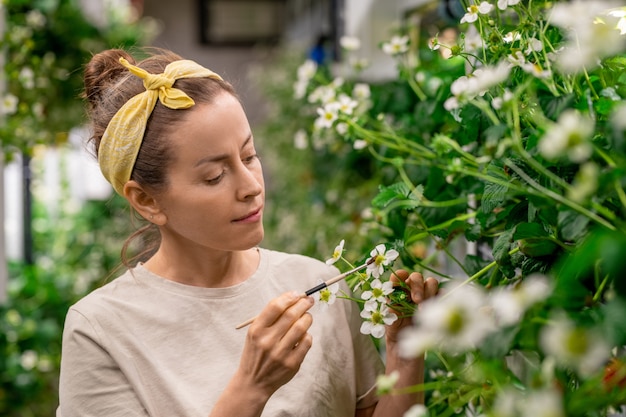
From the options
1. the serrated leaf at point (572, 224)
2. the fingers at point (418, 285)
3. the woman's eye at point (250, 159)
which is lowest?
the fingers at point (418, 285)

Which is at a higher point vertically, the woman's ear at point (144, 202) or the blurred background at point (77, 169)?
the woman's ear at point (144, 202)

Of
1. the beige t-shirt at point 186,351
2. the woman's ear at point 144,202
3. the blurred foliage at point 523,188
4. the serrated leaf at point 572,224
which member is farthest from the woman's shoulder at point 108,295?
the serrated leaf at point 572,224

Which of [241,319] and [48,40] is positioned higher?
[241,319]

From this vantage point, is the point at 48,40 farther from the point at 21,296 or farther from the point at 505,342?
the point at 505,342

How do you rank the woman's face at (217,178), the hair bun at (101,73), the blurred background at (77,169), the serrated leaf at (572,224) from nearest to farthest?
the serrated leaf at (572,224)
the woman's face at (217,178)
the hair bun at (101,73)
the blurred background at (77,169)

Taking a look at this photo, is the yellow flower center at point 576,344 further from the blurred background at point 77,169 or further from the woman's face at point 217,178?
the blurred background at point 77,169

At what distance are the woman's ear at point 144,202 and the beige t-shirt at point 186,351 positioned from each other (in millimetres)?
100

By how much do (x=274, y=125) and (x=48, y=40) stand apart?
1.05 metres

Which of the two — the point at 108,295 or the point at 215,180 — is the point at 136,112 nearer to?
the point at 215,180

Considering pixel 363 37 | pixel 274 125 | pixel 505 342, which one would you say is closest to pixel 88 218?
pixel 274 125

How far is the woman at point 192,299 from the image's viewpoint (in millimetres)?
1009

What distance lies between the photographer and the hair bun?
1133 millimetres

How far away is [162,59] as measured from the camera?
3.74 ft

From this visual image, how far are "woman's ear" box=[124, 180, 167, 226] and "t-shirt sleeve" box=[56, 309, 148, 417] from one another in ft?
0.57
